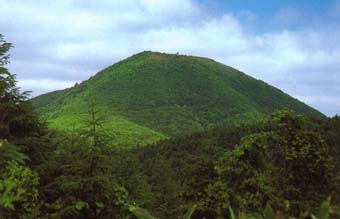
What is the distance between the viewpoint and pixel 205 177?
2825cm

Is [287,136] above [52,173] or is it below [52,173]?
above

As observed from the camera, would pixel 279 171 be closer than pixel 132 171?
No

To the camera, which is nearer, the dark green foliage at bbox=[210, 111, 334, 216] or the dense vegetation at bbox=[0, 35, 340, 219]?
the dense vegetation at bbox=[0, 35, 340, 219]

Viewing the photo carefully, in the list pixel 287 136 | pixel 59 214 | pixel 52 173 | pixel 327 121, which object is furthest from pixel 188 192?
pixel 327 121

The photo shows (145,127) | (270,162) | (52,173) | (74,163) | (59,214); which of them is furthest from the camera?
(145,127)

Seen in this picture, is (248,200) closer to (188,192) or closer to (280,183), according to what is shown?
(280,183)

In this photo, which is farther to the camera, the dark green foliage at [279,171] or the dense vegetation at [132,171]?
the dark green foliage at [279,171]

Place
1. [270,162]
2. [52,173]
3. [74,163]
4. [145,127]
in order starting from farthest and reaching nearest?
[145,127], [270,162], [52,173], [74,163]

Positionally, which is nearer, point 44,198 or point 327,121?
point 44,198

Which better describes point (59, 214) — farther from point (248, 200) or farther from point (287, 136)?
point (287, 136)

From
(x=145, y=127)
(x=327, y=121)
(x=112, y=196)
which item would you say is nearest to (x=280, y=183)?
(x=112, y=196)

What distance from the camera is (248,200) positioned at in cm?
2395

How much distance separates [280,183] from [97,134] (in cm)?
1199

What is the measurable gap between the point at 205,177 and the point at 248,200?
15.1 ft
